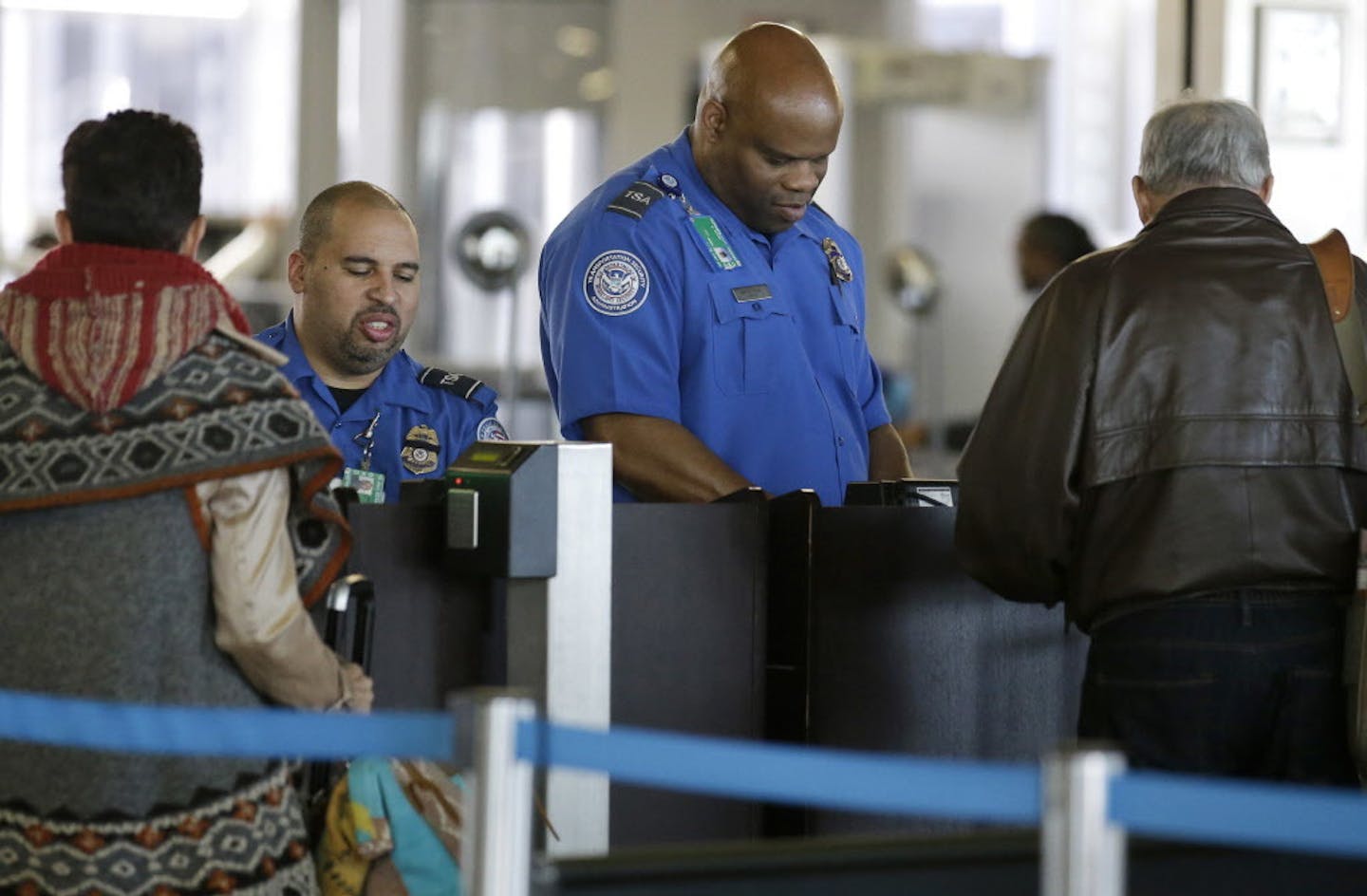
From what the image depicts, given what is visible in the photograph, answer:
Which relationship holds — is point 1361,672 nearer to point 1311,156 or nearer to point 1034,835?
point 1034,835

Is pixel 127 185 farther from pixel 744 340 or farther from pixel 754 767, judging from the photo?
pixel 744 340

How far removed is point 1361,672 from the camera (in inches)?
101

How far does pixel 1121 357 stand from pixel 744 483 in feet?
2.13

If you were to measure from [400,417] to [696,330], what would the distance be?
1.63 ft

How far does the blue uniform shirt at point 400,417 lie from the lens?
3.31 metres

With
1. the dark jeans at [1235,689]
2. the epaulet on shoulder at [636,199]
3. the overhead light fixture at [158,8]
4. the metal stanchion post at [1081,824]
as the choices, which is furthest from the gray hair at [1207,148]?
the overhead light fixture at [158,8]

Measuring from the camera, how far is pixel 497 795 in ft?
5.70

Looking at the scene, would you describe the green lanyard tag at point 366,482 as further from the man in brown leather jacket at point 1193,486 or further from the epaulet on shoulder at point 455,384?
the man in brown leather jacket at point 1193,486

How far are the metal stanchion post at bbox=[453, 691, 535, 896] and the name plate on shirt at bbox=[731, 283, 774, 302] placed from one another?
1647mm

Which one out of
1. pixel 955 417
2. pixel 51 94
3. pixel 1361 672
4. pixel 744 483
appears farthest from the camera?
pixel 51 94

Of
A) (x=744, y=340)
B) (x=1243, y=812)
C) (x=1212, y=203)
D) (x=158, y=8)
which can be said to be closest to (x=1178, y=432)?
(x=1212, y=203)

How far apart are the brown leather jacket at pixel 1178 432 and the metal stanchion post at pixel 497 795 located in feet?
3.58

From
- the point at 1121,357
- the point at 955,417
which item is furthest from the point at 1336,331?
the point at 955,417

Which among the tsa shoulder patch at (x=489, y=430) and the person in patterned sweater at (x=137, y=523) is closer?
the person in patterned sweater at (x=137, y=523)
